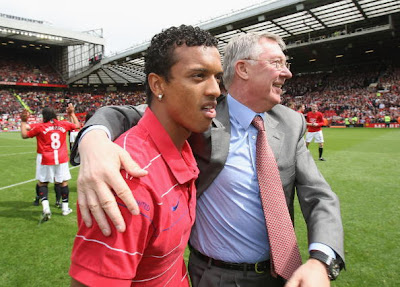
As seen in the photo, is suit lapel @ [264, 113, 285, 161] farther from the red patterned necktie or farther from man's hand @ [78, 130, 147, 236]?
man's hand @ [78, 130, 147, 236]

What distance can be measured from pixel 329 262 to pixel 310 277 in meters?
0.17

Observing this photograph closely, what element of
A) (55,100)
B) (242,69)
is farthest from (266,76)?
(55,100)

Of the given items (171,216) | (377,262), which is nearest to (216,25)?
(377,262)

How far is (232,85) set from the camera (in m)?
1.88

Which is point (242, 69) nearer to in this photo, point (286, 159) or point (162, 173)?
point (286, 159)

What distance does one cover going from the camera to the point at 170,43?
50.7 inches

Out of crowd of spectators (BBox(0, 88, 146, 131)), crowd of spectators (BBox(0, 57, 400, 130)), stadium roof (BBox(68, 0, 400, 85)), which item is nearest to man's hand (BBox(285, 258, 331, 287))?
crowd of spectators (BBox(0, 57, 400, 130))

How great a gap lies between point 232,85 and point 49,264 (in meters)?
3.47

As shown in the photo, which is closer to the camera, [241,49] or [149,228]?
[149,228]

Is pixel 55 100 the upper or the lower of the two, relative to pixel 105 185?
lower

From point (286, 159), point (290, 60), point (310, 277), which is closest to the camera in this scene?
point (310, 277)

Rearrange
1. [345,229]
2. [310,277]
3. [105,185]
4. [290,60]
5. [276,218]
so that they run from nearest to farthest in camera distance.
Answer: [105,185] < [310,277] < [276,218] < [345,229] < [290,60]

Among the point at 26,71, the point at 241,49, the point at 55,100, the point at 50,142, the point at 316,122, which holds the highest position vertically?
the point at 26,71

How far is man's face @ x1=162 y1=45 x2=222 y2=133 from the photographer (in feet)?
4.15
